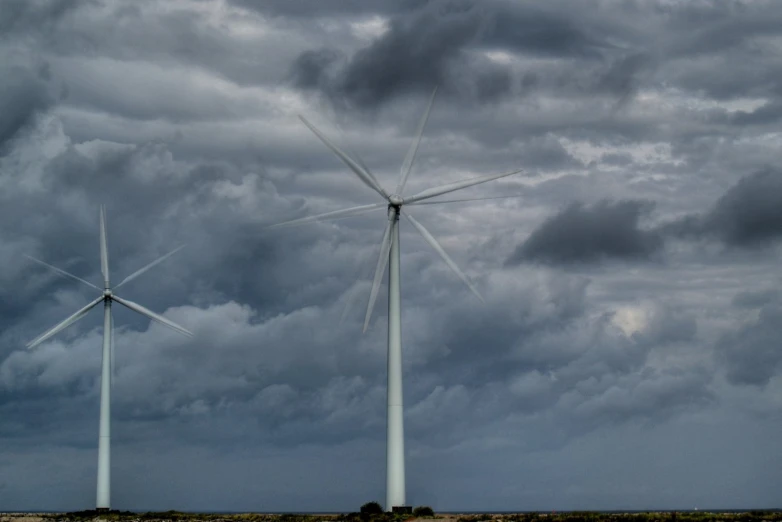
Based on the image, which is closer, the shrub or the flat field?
the flat field

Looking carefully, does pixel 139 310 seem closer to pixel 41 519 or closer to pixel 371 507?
pixel 41 519

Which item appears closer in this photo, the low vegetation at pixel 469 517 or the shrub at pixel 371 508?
the low vegetation at pixel 469 517

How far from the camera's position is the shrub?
12386cm

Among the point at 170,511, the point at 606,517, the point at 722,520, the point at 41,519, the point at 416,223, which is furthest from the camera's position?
the point at 170,511

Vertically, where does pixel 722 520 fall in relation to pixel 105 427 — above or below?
below

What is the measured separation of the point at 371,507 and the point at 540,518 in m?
21.8

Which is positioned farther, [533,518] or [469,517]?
[469,517]

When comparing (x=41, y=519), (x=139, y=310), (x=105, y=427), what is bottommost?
(x=41, y=519)

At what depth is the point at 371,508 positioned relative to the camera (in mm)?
125250

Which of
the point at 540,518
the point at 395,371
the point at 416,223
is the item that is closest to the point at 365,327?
the point at 395,371

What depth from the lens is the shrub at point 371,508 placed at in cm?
12386

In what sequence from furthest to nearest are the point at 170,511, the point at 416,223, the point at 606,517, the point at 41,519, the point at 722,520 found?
the point at 170,511
the point at 41,519
the point at 416,223
the point at 606,517
the point at 722,520

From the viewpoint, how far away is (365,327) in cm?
11131

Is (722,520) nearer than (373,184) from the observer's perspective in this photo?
Yes
